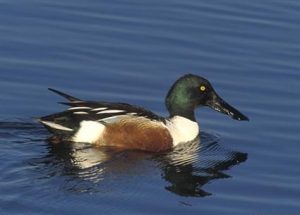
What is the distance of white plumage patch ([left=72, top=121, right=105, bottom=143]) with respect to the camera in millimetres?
13352

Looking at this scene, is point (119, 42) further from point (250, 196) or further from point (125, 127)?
point (250, 196)

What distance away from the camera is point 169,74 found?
15.2 metres

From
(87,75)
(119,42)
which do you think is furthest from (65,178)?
(119,42)

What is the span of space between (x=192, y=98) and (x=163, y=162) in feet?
4.34

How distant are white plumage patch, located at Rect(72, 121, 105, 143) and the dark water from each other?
0.12m

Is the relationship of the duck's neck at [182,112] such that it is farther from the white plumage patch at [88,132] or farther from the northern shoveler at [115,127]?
the white plumage patch at [88,132]

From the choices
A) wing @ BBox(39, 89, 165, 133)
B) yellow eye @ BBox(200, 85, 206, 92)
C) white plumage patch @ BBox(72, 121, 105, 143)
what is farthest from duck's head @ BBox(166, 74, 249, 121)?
white plumage patch @ BBox(72, 121, 105, 143)

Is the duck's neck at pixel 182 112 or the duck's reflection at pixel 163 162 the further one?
the duck's neck at pixel 182 112

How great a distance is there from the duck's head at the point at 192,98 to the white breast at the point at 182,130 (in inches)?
7.0

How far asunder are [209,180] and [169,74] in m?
3.03

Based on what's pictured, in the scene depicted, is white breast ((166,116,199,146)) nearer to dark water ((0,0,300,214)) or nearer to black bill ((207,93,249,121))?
dark water ((0,0,300,214))

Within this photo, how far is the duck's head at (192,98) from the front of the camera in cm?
1394

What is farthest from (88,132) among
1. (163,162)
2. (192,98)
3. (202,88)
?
(202,88)

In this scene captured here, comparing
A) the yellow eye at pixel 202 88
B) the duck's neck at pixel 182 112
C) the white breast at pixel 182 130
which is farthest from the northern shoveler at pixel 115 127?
the yellow eye at pixel 202 88
